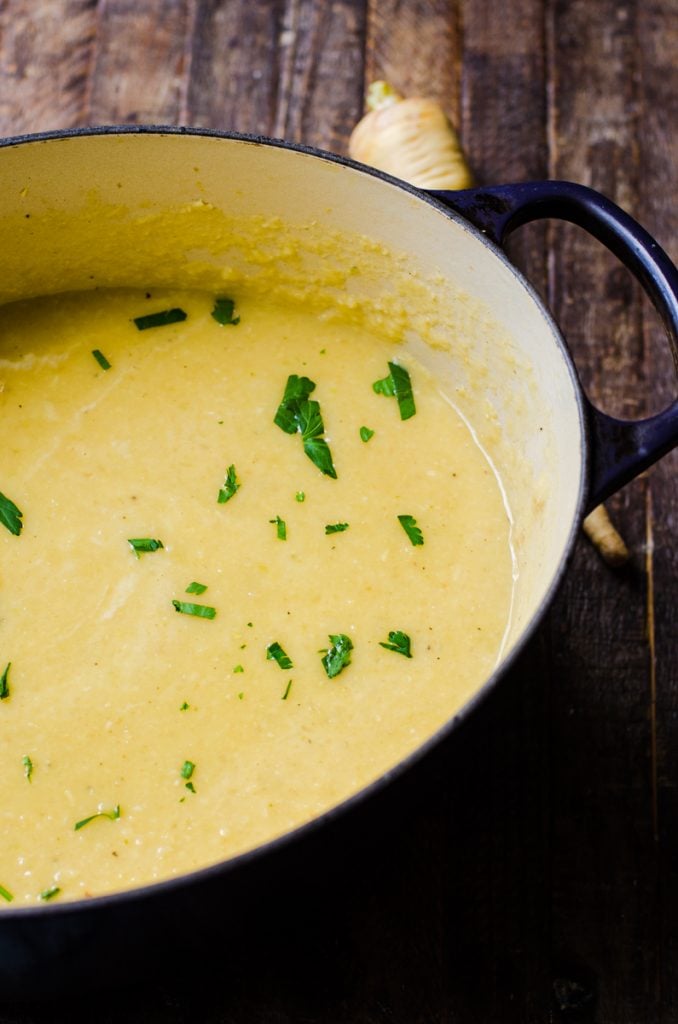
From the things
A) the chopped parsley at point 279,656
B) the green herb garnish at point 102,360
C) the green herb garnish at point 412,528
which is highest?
the green herb garnish at point 102,360

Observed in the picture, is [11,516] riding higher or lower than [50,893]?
higher

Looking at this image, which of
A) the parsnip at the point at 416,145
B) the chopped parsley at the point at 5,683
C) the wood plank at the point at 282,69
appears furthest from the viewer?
the wood plank at the point at 282,69

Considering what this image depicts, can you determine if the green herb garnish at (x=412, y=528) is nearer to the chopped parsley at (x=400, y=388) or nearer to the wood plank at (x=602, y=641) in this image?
the chopped parsley at (x=400, y=388)

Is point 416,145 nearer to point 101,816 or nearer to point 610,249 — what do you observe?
point 610,249

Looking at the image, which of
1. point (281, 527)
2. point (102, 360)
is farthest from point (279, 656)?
point (102, 360)

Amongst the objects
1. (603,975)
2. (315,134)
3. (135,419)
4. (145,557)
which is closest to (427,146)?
(315,134)

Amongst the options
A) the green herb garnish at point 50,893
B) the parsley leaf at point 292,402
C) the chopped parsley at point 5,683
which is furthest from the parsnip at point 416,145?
the green herb garnish at point 50,893
